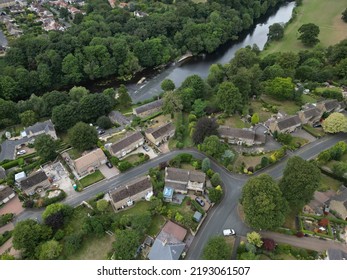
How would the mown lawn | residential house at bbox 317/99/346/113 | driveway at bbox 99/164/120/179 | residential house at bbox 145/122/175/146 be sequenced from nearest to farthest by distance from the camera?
1. the mown lawn
2. driveway at bbox 99/164/120/179
3. residential house at bbox 145/122/175/146
4. residential house at bbox 317/99/346/113

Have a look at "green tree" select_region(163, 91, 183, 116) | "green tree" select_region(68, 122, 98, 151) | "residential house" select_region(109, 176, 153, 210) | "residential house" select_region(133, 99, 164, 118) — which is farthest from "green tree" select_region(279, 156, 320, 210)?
"residential house" select_region(133, 99, 164, 118)

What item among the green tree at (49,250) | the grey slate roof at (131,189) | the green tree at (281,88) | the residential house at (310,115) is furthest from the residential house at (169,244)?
the green tree at (281,88)

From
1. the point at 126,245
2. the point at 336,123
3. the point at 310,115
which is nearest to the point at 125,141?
the point at 126,245

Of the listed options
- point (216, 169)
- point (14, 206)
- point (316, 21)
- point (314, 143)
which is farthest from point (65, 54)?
point (316, 21)

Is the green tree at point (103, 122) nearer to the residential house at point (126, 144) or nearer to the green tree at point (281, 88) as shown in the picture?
the residential house at point (126, 144)

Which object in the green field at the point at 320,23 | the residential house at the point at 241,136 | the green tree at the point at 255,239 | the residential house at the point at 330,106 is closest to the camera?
the green tree at the point at 255,239

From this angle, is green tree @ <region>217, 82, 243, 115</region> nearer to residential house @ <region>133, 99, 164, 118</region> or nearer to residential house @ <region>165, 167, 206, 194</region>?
residential house @ <region>133, 99, 164, 118</region>

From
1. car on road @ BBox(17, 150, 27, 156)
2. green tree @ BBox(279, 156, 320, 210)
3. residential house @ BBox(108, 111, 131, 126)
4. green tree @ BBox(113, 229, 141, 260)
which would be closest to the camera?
green tree @ BBox(113, 229, 141, 260)
